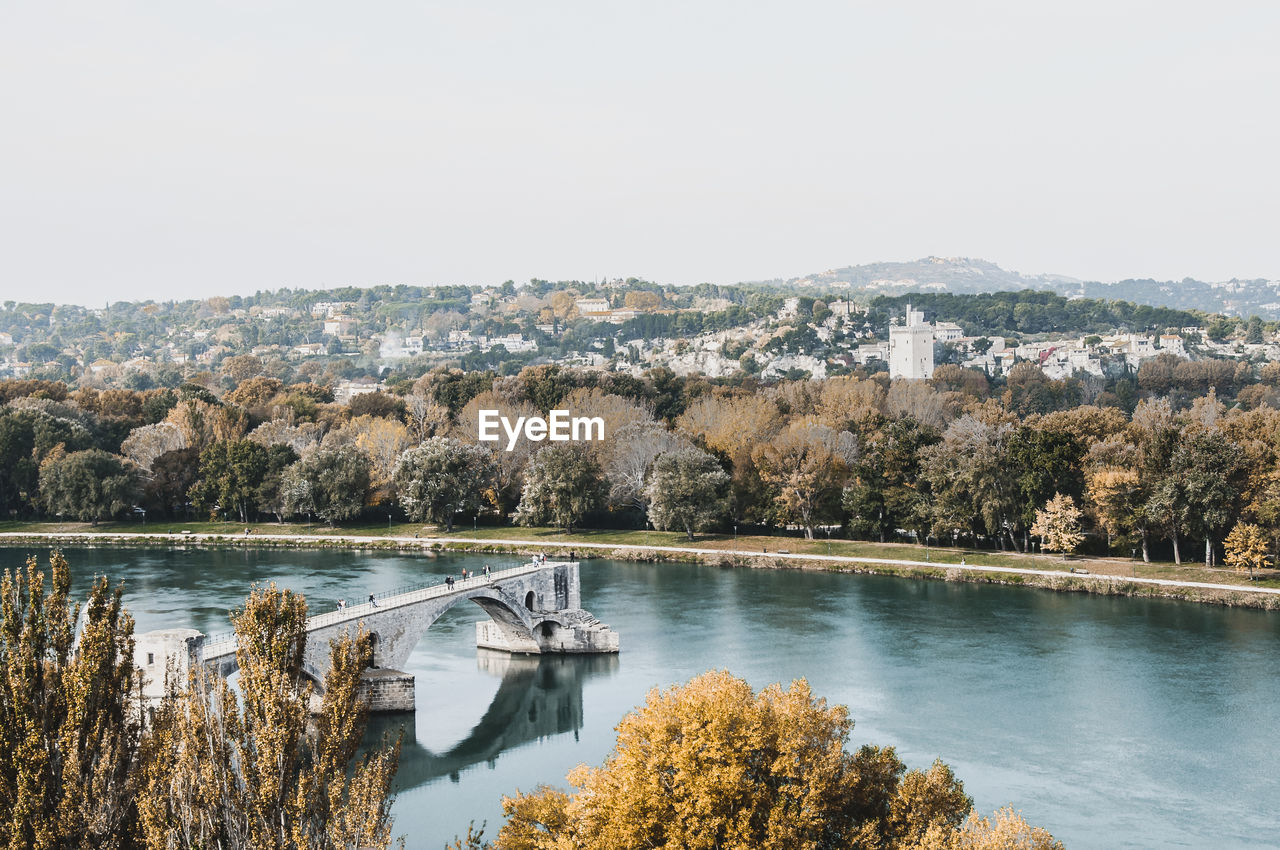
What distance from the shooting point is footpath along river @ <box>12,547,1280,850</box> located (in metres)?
30.8

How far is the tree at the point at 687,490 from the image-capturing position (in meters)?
66.8

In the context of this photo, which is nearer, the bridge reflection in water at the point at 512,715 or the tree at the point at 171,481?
the bridge reflection in water at the point at 512,715

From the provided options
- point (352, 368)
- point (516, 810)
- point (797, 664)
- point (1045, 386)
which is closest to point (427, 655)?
point (797, 664)

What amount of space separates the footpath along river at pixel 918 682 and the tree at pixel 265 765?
12.1m

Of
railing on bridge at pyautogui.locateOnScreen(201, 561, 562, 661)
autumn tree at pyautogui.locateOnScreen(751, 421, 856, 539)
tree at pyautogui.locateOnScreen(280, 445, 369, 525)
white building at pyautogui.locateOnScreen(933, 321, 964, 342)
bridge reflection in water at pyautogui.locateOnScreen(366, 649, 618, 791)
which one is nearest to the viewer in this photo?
railing on bridge at pyautogui.locateOnScreen(201, 561, 562, 661)

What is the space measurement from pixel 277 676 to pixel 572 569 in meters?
30.8

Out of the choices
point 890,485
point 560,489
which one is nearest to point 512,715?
point 560,489

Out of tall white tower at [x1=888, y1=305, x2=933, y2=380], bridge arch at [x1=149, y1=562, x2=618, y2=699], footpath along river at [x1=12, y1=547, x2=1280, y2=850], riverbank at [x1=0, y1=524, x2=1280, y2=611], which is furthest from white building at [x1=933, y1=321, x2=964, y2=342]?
bridge arch at [x1=149, y1=562, x2=618, y2=699]

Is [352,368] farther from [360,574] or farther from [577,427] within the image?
[360,574]

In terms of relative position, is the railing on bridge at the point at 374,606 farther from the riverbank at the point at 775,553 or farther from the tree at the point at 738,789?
the riverbank at the point at 775,553

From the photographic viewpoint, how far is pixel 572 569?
47062mm

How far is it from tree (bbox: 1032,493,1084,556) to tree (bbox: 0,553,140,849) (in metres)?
49.4

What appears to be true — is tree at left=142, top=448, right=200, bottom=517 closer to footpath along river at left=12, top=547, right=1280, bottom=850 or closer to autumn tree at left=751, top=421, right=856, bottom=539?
footpath along river at left=12, top=547, right=1280, bottom=850

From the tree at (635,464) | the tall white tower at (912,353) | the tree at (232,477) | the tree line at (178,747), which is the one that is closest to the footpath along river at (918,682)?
the tree at (635,464)
